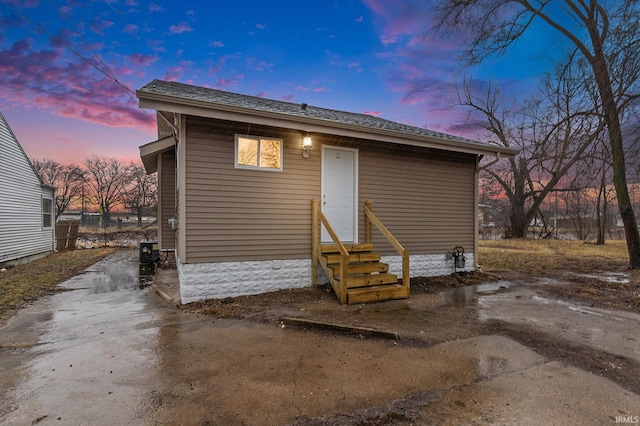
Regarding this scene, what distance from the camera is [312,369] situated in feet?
10.0

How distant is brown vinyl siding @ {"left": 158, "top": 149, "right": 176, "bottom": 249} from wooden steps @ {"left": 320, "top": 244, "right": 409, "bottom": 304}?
5.67 meters

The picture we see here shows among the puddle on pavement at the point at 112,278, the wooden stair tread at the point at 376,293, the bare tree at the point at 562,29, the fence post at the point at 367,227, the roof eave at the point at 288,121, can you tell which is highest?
the bare tree at the point at 562,29

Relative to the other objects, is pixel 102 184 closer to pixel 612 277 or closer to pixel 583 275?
pixel 583 275

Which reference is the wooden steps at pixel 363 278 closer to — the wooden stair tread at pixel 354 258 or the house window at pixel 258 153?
the wooden stair tread at pixel 354 258

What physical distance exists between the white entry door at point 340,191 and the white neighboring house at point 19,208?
1009 cm

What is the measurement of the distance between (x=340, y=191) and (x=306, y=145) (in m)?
1.28

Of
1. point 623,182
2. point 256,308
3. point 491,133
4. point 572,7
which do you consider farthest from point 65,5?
point 491,133

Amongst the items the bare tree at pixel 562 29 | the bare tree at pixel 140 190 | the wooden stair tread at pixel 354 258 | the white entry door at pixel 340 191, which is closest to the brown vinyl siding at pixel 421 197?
the white entry door at pixel 340 191

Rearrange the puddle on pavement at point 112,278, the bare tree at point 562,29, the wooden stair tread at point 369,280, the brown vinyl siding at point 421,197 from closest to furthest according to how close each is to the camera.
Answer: the wooden stair tread at point 369,280
the puddle on pavement at point 112,278
the brown vinyl siding at point 421,197
the bare tree at point 562,29

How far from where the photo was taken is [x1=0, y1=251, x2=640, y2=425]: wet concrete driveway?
233 cm

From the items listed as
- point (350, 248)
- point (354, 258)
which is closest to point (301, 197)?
point (350, 248)

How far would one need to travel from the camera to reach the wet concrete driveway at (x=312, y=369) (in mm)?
2334

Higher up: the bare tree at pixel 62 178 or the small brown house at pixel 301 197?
the bare tree at pixel 62 178

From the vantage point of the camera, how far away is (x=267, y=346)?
362 cm
